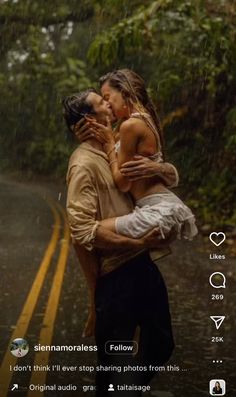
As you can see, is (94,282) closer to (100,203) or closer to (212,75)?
(100,203)

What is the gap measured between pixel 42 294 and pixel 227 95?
1632 mm

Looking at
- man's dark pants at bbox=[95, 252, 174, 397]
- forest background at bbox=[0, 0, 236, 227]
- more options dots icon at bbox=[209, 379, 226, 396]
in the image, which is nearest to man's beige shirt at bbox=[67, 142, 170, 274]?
man's dark pants at bbox=[95, 252, 174, 397]

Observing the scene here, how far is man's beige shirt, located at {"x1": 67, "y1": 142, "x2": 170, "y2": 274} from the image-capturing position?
3338mm

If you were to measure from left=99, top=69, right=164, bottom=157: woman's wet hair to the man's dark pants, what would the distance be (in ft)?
1.81

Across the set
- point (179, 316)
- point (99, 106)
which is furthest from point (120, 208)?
point (179, 316)

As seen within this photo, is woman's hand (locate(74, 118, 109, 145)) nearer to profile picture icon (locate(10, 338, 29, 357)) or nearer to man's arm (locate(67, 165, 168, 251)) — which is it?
man's arm (locate(67, 165, 168, 251))

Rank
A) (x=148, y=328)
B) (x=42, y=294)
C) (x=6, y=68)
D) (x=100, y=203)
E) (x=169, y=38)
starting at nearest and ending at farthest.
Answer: (x=100, y=203) < (x=148, y=328) < (x=6, y=68) < (x=169, y=38) < (x=42, y=294)

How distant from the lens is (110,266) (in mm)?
3459

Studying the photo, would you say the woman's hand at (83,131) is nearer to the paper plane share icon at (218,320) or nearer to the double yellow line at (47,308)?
the double yellow line at (47,308)

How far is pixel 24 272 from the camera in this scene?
621 centimetres

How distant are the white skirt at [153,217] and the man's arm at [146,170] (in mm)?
81

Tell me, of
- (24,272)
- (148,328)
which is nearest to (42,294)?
(24,272)

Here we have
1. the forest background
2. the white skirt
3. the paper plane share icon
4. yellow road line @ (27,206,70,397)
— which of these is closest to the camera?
the white skirt

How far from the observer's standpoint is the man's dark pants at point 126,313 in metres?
3.49
